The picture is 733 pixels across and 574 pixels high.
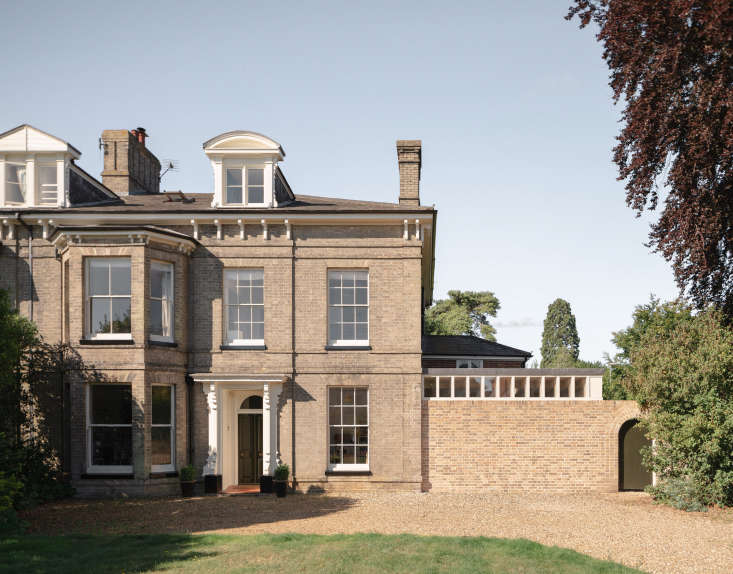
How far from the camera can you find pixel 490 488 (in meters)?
21.3

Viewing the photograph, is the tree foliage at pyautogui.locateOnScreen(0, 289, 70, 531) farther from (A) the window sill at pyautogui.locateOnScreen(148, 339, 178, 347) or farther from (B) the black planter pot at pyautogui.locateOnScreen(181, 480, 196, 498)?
(B) the black planter pot at pyautogui.locateOnScreen(181, 480, 196, 498)

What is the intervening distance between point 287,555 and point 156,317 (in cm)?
1055

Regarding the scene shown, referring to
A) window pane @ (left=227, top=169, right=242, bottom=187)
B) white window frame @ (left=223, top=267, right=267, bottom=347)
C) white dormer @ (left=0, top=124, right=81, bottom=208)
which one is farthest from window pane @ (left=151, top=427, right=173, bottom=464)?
window pane @ (left=227, top=169, right=242, bottom=187)

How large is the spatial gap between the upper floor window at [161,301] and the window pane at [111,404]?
5.90 ft

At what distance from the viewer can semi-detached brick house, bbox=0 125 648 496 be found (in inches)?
819

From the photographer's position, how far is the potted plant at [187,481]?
2053 centimetres

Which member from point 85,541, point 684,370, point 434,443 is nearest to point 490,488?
point 434,443

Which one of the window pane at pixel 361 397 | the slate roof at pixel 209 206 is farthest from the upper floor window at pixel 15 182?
the window pane at pixel 361 397

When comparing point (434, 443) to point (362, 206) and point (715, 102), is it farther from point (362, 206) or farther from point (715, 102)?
point (715, 102)

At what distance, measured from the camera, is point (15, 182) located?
22500 mm

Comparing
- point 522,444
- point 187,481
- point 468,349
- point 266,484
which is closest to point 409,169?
point 468,349

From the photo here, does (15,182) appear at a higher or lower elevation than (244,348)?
higher

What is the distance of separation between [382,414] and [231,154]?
30.4 feet

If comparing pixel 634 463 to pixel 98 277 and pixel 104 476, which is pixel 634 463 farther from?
pixel 98 277
